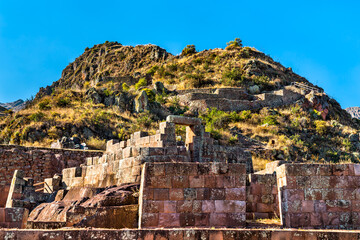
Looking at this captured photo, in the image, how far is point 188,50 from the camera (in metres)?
63.9

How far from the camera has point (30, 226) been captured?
364 inches

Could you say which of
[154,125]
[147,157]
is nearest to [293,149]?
[154,125]

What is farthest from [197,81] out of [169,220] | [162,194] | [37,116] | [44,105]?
[169,220]

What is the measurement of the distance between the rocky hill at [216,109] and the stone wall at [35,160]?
13.8ft

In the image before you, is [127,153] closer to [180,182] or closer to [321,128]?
[180,182]

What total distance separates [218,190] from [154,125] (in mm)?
24254

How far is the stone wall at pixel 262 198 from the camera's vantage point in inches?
435

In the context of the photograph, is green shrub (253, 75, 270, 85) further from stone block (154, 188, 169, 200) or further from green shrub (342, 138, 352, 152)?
stone block (154, 188, 169, 200)

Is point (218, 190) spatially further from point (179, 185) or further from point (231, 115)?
point (231, 115)

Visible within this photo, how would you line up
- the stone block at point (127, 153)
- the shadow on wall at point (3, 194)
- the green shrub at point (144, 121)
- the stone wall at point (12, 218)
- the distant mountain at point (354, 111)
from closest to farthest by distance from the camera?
the stone wall at point (12, 218)
the stone block at point (127, 153)
the shadow on wall at point (3, 194)
the green shrub at point (144, 121)
the distant mountain at point (354, 111)

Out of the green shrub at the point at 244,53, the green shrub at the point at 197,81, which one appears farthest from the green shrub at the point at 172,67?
the green shrub at the point at 244,53

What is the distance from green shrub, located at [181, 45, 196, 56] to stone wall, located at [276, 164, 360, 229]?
54122 millimetres

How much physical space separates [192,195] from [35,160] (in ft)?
48.4

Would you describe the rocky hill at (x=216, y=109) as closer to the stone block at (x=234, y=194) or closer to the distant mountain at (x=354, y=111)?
the stone block at (x=234, y=194)
